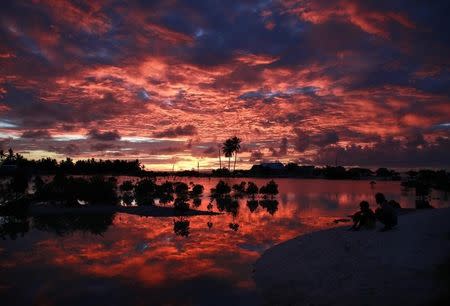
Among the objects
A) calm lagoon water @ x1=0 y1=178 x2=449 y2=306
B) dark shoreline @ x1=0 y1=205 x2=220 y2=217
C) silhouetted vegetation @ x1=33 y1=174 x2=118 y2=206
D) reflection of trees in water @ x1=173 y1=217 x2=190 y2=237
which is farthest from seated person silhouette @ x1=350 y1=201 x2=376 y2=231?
silhouetted vegetation @ x1=33 y1=174 x2=118 y2=206

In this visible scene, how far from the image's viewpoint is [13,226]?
25.9 metres

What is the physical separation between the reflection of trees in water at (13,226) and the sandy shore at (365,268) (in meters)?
16.3

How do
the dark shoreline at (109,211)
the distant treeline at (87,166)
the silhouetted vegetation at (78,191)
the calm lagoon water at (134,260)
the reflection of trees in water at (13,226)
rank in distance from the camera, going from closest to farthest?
the calm lagoon water at (134,260) < the reflection of trees in water at (13,226) < the dark shoreline at (109,211) < the silhouetted vegetation at (78,191) < the distant treeline at (87,166)

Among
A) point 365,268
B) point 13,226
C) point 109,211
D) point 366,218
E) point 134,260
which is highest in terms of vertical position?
point 366,218

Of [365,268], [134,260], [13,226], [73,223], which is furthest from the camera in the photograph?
[73,223]

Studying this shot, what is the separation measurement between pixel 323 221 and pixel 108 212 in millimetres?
19725

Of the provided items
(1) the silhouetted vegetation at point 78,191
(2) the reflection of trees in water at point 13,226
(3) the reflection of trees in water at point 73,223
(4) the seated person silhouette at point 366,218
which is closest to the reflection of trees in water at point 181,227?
(3) the reflection of trees in water at point 73,223

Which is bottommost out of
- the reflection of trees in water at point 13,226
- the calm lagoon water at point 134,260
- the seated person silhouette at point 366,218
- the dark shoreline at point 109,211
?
the calm lagoon water at point 134,260

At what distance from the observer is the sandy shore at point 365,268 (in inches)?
385

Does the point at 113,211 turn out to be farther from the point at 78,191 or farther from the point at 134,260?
the point at 134,260

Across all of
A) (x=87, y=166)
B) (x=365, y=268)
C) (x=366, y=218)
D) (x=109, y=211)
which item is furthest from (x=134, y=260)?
(x=87, y=166)

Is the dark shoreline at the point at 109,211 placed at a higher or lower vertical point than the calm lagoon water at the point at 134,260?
higher

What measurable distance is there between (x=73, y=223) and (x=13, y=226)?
399 centimetres

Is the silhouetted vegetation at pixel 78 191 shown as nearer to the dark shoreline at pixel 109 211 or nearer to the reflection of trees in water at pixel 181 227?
the dark shoreline at pixel 109 211
